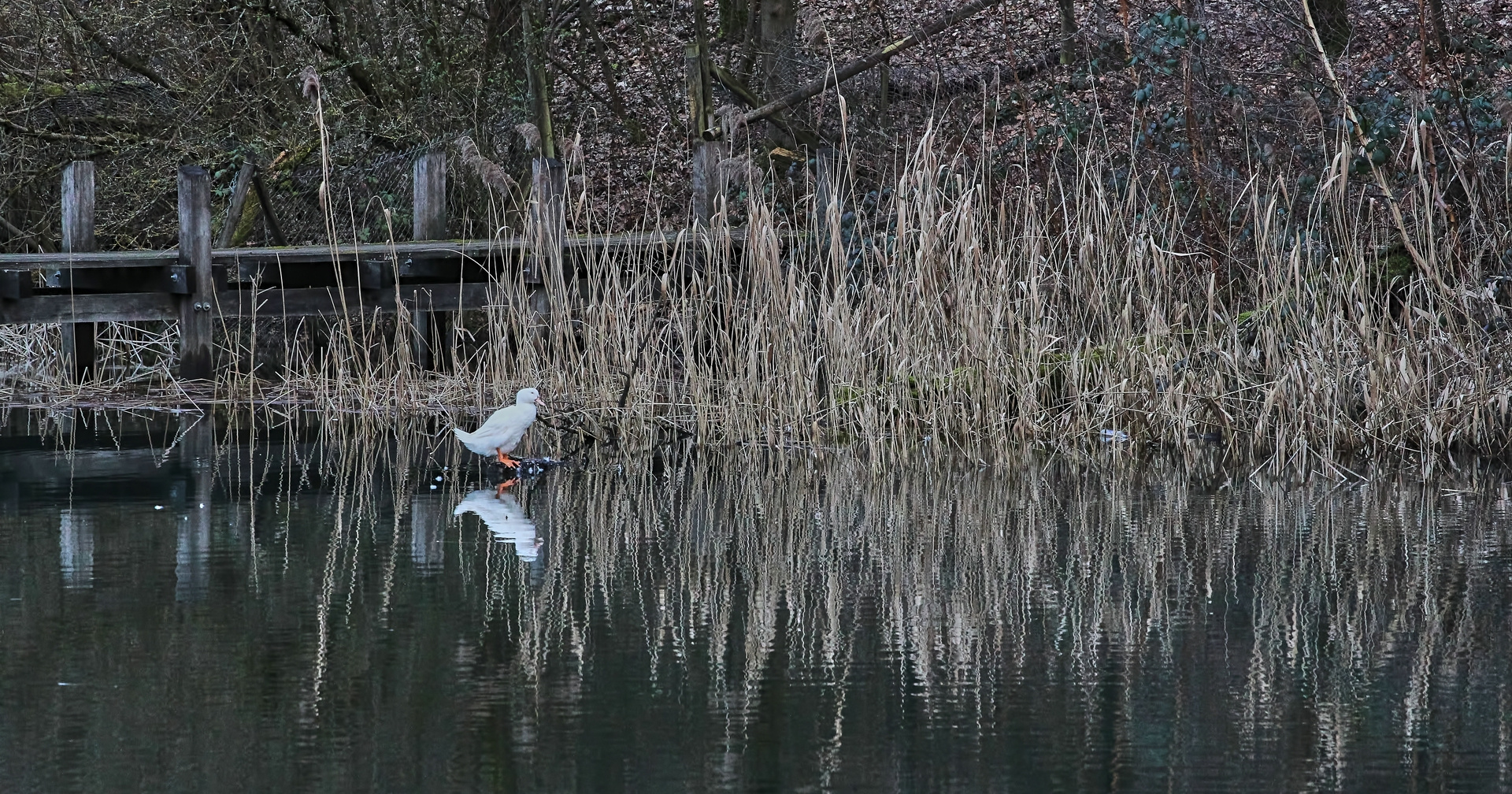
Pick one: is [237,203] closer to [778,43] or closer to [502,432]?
[778,43]

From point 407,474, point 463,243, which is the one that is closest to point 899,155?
point 463,243

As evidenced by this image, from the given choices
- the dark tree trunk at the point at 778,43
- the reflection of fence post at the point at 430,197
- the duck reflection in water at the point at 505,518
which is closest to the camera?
the duck reflection in water at the point at 505,518

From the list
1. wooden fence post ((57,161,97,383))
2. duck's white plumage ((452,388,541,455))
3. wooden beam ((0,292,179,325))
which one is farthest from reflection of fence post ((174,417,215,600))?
wooden fence post ((57,161,97,383))

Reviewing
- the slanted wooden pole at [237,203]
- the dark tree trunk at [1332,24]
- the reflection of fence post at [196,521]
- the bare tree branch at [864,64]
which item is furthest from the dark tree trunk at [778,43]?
the reflection of fence post at [196,521]

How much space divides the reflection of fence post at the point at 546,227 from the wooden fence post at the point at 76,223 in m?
2.78

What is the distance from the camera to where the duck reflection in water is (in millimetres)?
5520

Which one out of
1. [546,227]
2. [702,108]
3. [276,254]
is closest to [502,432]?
[546,227]

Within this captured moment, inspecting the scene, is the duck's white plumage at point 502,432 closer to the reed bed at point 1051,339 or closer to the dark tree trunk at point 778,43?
the reed bed at point 1051,339

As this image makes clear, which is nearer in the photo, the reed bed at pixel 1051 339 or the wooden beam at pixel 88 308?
the reed bed at pixel 1051 339

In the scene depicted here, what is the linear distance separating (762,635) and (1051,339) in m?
3.72

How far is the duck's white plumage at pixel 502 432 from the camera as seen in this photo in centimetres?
712

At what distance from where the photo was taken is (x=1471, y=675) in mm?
3818

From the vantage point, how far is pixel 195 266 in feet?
35.4

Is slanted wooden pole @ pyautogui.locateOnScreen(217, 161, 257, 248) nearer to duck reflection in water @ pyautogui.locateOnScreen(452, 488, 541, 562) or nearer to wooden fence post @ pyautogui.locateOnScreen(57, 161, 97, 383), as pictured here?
wooden fence post @ pyautogui.locateOnScreen(57, 161, 97, 383)
